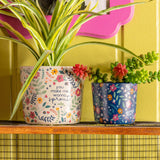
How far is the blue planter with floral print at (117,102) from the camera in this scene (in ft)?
2.03

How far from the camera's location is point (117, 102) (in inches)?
24.4

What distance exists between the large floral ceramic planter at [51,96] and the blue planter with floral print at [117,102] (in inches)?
3.1

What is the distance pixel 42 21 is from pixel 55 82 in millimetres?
152

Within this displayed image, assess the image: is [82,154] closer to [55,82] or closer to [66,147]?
[66,147]

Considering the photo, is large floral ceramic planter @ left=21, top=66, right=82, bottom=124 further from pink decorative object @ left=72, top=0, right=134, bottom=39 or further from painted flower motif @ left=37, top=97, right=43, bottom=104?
pink decorative object @ left=72, top=0, right=134, bottom=39

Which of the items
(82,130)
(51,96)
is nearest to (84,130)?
(82,130)

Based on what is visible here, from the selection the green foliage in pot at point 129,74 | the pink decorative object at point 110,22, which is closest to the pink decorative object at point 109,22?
the pink decorative object at point 110,22

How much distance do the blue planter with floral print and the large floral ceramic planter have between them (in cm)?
8

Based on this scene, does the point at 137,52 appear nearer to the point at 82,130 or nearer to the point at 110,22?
the point at 110,22

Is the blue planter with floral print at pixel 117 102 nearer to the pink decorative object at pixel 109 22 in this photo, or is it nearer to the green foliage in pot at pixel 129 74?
the green foliage in pot at pixel 129 74

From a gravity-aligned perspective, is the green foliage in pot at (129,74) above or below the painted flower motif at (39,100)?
above

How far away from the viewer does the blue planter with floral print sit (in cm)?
62

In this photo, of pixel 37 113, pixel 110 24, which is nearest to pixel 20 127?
pixel 37 113

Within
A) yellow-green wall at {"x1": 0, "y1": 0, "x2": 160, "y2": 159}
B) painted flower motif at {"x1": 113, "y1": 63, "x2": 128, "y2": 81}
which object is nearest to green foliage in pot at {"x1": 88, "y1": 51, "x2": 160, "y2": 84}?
painted flower motif at {"x1": 113, "y1": 63, "x2": 128, "y2": 81}
